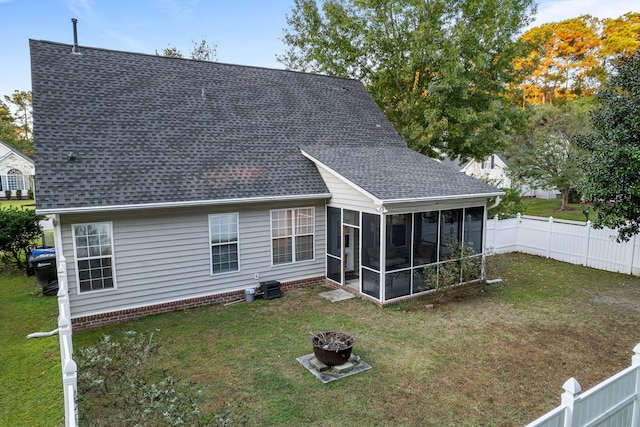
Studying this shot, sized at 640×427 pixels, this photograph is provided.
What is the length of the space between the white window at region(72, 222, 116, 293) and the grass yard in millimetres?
1061

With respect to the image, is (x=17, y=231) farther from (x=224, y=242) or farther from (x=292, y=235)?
(x=292, y=235)

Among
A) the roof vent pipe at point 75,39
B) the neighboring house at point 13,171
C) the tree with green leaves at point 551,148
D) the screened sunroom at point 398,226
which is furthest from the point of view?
the neighboring house at point 13,171

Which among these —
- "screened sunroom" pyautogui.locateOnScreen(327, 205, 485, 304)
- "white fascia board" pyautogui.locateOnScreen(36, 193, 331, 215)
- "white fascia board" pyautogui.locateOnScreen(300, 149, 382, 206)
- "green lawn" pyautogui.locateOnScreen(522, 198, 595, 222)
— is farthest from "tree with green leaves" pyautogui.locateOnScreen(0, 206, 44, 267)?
"green lawn" pyautogui.locateOnScreen(522, 198, 595, 222)

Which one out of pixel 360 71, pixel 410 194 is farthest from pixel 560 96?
pixel 410 194

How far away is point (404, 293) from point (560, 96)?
41.9 m

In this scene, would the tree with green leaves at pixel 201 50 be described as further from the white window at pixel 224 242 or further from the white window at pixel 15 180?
the white window at pixel 224 242

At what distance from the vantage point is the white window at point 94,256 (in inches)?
337

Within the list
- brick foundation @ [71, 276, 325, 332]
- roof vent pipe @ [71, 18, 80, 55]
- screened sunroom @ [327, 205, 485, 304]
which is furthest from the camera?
roof vent pipe @ [71, 18, 80, 55]

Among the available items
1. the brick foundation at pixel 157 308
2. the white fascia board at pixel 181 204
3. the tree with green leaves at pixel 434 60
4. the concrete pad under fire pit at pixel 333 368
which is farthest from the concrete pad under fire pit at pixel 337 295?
the tree with green leaves at pixel 434 60

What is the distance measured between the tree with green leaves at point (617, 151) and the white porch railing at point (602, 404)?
18.0ft

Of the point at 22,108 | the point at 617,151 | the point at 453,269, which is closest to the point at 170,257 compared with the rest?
the point at 453,269

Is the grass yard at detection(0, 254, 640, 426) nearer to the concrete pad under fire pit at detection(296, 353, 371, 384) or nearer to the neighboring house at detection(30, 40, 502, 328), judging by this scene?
the concrete pad under fire pit at detection(296, 353, 371, 384)

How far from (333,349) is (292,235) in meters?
5.07

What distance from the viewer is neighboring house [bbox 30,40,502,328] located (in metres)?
8.84
